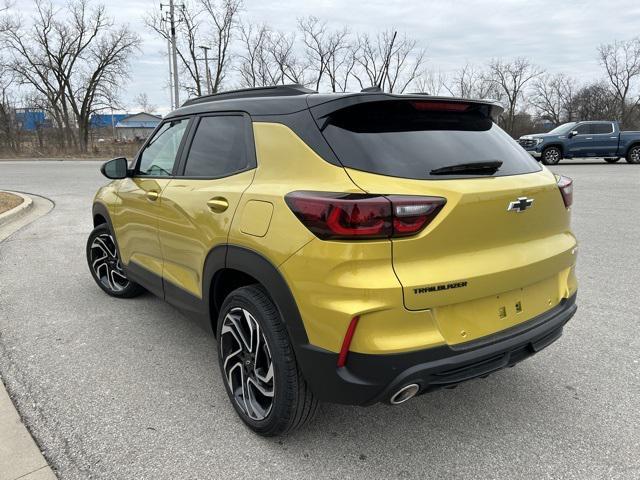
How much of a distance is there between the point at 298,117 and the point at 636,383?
2589 millimetres

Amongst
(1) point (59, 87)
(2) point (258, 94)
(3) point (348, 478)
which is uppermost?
(1) point (59, 87)

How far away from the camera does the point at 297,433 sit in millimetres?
2553

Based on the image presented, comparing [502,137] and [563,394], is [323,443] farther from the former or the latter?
[502,137]

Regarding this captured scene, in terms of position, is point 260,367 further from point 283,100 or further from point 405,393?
point 283,100

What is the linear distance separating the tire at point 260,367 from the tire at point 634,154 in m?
23.2

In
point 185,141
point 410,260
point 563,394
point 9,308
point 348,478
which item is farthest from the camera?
point 9,308

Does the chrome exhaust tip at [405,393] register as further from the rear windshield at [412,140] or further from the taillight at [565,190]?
the taillight at [565,190]

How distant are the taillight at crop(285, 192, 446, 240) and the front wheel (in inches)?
911

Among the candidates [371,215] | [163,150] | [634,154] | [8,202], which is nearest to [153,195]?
[163,150]

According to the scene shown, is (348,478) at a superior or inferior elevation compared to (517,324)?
inferior

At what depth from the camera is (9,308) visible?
439 cm

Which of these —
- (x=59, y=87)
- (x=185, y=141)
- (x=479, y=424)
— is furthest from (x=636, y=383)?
(x=59, y=87)

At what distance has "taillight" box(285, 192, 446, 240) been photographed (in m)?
1.95

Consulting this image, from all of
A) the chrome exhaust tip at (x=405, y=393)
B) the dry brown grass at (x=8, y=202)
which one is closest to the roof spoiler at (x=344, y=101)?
the chrome exhaust tip at (x=405, y=393)
